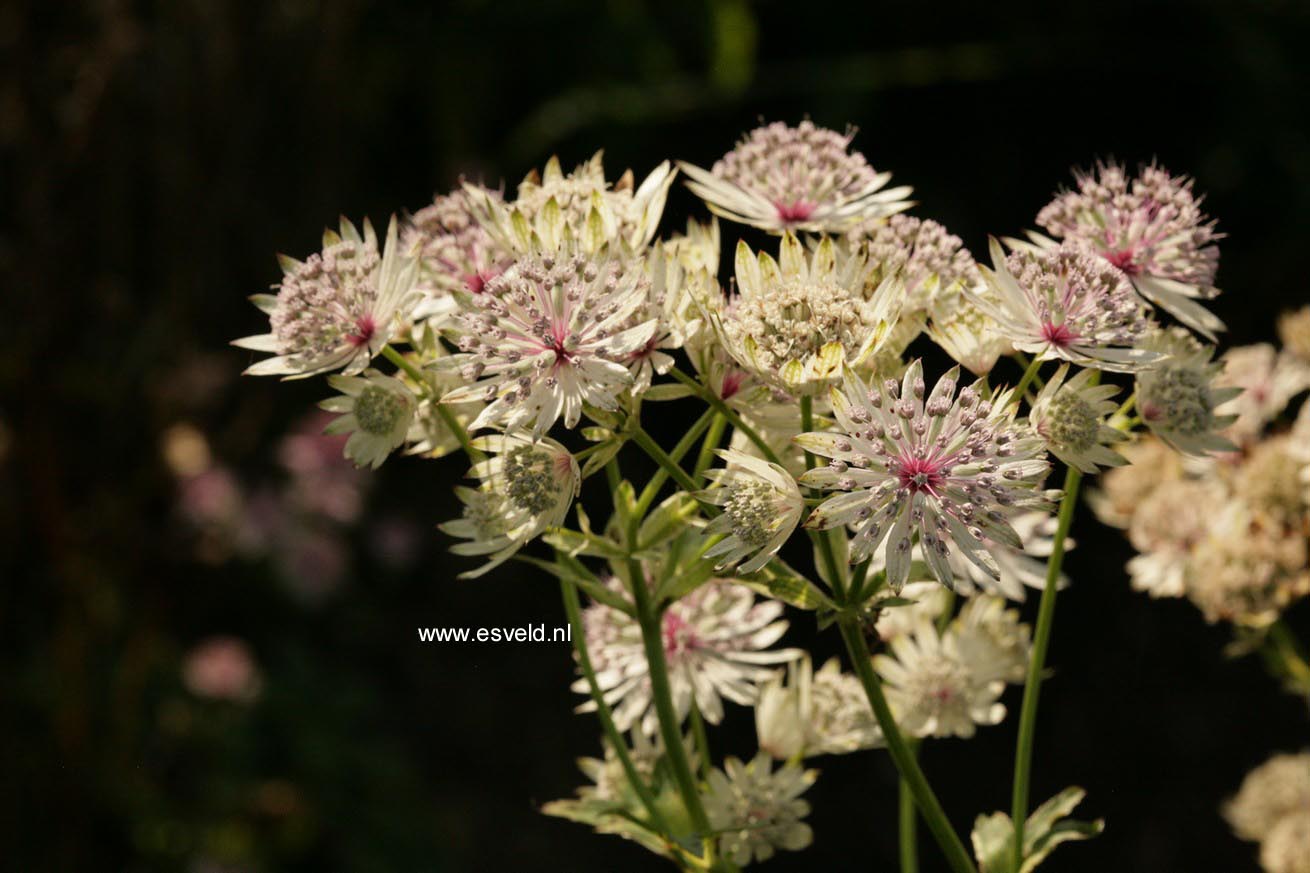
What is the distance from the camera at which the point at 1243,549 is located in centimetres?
92

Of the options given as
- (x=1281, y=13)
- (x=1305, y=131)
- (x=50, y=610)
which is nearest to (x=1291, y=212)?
(x=1305, y=131)

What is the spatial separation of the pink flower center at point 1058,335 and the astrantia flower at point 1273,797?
63 cm

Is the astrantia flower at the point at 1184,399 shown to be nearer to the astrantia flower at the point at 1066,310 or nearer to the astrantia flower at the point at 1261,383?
the astrantia flower at the point at 1066,310

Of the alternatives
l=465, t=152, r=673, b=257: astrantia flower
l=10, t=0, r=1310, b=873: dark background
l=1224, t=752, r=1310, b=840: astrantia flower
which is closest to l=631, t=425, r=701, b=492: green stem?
l=465, t=152, r=673, b=257: astrantia flower

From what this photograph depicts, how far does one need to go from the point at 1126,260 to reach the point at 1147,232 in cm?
2

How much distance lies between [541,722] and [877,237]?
2458 millimetres

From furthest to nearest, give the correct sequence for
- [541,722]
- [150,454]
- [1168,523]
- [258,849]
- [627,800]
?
1. [541,722]
2. [150,454]
3. [258,849]
4. [1168,523]
5. [627,800]

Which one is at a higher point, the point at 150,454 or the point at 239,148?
the point at 239,148

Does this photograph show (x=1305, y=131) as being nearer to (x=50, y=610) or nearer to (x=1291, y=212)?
(x=1291, y=212)

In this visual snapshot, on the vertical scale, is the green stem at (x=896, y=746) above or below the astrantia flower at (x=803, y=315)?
below

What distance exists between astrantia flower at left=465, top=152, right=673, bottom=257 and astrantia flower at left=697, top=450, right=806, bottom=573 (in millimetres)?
166

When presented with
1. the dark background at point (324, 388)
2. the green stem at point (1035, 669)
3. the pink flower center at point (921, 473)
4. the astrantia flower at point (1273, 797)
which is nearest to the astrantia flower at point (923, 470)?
the pink flower center at point (921, 473)

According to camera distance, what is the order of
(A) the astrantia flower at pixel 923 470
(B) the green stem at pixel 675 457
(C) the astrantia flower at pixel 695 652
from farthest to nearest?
1. (C) the astrantia flower at pixel 695 652
2. (B) the green stem at pixel 675 457
3. (A) the astrantia flower at pixel 923 470

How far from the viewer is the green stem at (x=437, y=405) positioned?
74cm
